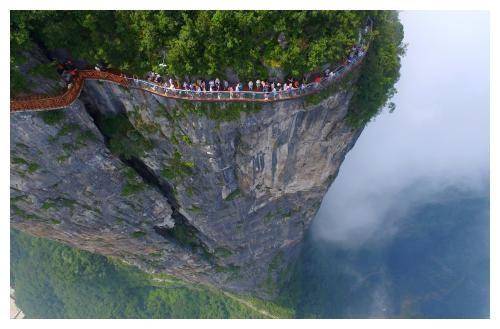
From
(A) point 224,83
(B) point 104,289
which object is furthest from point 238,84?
(B) point 104,289

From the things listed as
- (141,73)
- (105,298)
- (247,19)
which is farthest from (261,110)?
(105,298)

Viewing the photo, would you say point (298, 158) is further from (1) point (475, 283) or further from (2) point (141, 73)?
(1) point (475, 283)

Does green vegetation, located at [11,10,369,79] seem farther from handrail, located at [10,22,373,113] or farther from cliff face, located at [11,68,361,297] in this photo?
cliff face, located at [11,68,361,297]

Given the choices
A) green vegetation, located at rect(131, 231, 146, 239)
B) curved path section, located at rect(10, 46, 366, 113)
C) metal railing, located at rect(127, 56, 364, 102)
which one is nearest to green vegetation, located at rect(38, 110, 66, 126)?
curved path section, located at rect(10, 46, 366, 113)

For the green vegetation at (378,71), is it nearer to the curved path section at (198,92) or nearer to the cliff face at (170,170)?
the cliff face at (170,170)

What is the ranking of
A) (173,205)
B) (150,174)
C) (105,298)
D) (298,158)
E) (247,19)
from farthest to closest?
(105,298), (173,205), (150,174), (298,158), (247,19)

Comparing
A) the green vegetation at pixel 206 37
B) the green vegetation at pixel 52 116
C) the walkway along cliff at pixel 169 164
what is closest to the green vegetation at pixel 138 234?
the walkway along cliff at pixel 169 164
